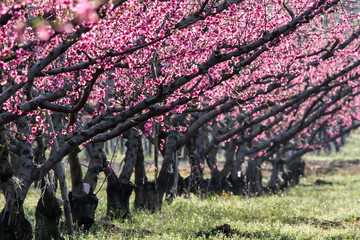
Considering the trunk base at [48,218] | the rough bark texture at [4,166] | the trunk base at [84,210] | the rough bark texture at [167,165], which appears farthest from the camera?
the rough bark texture at [167,165]

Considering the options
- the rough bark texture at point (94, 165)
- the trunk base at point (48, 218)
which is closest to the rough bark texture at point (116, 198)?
the rough bark texture at point (94, 165)

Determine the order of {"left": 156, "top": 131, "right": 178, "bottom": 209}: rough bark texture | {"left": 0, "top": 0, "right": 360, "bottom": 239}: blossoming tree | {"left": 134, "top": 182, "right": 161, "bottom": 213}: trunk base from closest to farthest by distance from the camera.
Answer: {"left": 0, "top": 0, "right": 360, "bottom": 239}: blossoming tree < {"left": 134, "top": 182, "right": 161, "bottom": 213}: trunk base < {"left": 156, "top": 131, "right": 178, "bottom": 209}: rough bark texture

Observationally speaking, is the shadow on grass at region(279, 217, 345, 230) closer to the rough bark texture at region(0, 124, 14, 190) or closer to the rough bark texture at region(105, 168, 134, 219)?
the rough bark texture at region(105, 168, 134, 219)

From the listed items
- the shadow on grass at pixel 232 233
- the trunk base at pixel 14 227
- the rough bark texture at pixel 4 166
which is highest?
the rough bark texture at pixel 4 166

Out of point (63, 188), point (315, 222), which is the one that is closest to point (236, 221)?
point (315, 222)

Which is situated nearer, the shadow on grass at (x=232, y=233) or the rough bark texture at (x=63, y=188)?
the rough bark texture at (x=63, y=188)

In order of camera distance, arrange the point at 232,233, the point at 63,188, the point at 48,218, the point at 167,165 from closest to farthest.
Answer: the point at 48,218 → the point at 63,188 → the point at 232,233 → the point at 167,165

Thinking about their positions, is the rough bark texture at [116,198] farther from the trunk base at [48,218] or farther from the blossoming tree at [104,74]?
the trunk base at [48,218]

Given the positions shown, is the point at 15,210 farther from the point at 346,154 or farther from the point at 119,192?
the point at 346,154

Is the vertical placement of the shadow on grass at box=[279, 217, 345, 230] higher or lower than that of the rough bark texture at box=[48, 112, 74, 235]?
lower

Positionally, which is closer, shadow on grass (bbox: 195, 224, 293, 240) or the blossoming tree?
the blossoming tree

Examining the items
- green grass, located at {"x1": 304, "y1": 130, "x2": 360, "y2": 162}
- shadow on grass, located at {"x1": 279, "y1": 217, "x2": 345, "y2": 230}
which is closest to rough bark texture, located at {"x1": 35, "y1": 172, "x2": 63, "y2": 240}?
shadow on grass, located at {"x1": 279, "y1": 217, "x2": 345, "y2": 230}

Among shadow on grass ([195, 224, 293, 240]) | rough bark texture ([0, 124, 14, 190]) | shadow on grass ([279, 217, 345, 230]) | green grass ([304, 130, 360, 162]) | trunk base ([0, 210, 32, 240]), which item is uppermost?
green grass ([304, 130, 360, 162])

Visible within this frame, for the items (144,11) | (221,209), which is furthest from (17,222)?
(221,209)
